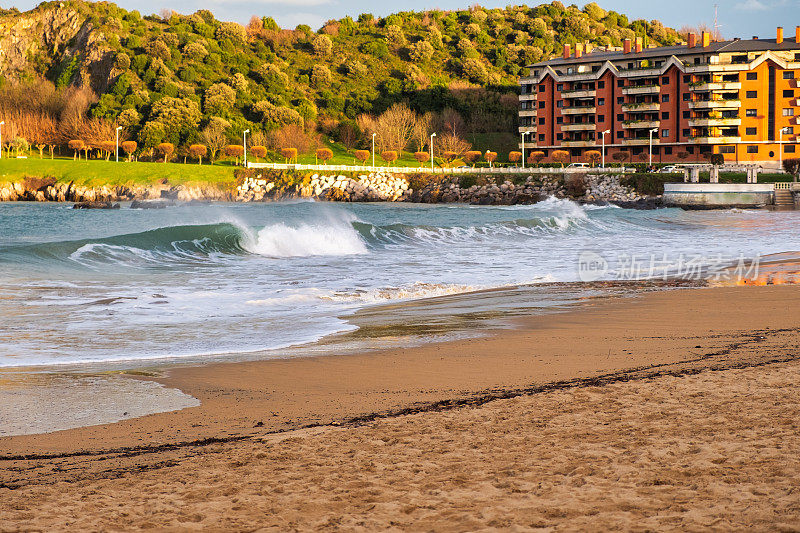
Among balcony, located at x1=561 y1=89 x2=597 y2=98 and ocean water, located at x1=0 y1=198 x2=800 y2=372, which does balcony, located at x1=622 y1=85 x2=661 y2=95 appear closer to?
balcony, located at x1=561 y1=89 x2=597 y2=98

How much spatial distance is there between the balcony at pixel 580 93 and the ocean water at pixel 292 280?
65174mm

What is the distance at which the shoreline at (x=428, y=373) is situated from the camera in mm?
6332

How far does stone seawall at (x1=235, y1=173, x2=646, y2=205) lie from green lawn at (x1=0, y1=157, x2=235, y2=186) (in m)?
4.18

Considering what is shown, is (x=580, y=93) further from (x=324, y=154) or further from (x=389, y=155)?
(x=324, y=154)

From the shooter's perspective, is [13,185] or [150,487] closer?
[150,487]

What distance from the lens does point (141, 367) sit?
9.08 m

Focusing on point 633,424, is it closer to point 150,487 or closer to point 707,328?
point 150,487

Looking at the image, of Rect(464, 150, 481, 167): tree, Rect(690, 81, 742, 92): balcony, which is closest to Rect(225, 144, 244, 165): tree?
Rect(464, 150, 481, 167): tree

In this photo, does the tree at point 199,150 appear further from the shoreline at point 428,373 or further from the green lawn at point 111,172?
the shoreline at point 428,373

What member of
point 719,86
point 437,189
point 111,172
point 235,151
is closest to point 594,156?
point 719,86

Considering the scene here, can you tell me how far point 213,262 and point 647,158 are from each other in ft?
266

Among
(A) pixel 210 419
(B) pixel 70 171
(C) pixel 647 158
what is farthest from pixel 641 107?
(A) pixel 210 419

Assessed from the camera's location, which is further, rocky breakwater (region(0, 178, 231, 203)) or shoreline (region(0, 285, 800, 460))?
rocky breakwater (region(0, 178, 231, 203))

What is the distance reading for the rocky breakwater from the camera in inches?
3346
